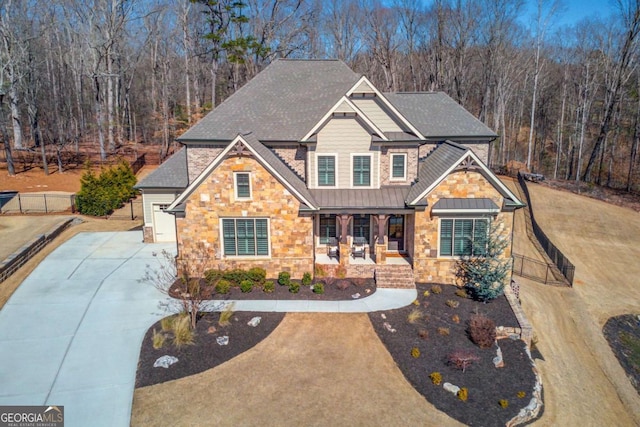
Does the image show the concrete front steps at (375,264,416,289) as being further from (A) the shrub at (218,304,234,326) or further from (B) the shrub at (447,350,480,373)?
(A) the shrub at (218,304,234,326)

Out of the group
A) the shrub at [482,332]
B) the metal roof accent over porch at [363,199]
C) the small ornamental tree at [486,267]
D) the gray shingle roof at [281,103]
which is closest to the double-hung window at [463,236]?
the small ornamental tree at [486,267]

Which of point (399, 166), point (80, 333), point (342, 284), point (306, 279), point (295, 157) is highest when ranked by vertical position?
point (295, 157)

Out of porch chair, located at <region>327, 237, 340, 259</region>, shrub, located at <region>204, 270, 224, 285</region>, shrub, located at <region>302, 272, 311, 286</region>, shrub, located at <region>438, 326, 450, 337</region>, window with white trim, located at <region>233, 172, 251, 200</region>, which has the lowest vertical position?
shrub, located at <region>438, 326, 450, 337</region>

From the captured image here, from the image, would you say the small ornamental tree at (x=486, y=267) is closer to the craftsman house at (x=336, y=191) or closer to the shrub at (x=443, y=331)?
the craftsman house at (x=336, y=191)

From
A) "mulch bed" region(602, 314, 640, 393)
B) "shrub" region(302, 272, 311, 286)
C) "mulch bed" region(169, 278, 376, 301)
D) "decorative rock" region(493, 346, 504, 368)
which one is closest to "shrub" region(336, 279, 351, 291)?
"mulch bed" region(169, 278, 376, 301)

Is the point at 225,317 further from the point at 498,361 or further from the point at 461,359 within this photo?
the point at 498,361

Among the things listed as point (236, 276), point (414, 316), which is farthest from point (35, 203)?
point (414, 316)
